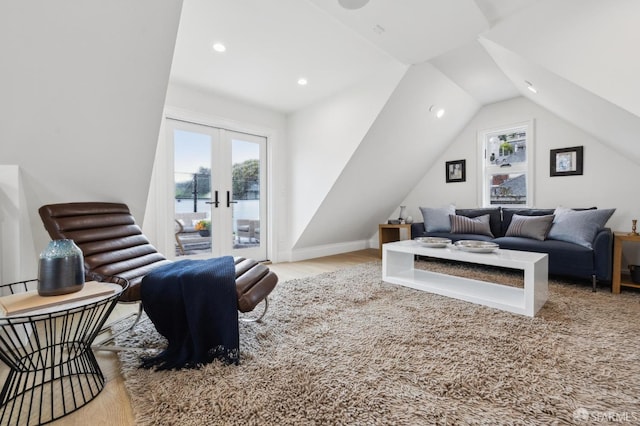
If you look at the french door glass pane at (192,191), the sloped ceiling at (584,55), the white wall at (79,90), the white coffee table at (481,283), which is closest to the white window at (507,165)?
the sloped ceiling at (584,55)

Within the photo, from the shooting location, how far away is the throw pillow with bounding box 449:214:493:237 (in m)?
3.75

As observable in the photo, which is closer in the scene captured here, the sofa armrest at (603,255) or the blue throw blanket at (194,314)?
the blue throw blanket at (194,314)

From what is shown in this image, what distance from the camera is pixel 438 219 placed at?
4.14 meters

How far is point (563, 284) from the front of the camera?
9.59 ft

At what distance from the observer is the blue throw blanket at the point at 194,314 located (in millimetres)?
1534

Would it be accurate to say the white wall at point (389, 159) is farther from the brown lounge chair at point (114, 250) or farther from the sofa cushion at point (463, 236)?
the brown lounge chair at point (114, 250)

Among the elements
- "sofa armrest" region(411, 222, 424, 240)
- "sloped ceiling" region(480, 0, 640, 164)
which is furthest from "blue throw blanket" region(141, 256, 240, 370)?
"sofa armrest" region(411, 222, 424, 240)

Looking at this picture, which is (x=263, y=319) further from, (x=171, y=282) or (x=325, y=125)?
(x=325, y=125)

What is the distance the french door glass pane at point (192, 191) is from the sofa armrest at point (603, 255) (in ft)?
13.8

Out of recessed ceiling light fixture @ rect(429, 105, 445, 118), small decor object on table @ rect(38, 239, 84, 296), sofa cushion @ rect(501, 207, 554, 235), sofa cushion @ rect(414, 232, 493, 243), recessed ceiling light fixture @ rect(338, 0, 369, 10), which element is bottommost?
sofa cushion @ rect(414, 232, 493, 243)

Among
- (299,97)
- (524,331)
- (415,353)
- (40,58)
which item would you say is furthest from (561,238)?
(40,58)

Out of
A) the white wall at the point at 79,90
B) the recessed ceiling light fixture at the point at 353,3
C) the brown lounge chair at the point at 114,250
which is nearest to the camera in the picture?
the white wall at the point at 79,90

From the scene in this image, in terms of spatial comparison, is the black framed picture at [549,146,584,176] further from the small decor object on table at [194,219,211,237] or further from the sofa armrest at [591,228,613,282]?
the small decor object on table at [194,219,211,237]

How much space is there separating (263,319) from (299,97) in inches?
111
